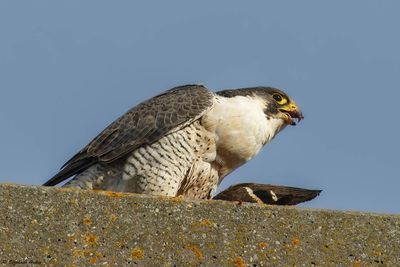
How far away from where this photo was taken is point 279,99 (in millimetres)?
8117

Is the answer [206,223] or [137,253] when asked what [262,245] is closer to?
[206,223]

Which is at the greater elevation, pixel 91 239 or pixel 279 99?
pixel 91 239

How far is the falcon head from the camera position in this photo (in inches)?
313

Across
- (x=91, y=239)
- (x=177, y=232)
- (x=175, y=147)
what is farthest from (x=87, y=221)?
(x=175, y=147)

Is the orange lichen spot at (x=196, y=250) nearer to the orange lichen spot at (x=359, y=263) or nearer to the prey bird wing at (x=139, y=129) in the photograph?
the orange lichen spot at (x=359, y=263)

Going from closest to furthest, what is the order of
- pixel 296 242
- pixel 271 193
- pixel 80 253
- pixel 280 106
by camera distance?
pixel 80 253, pixel 296 242, pixel 271 193, pixel 280 106

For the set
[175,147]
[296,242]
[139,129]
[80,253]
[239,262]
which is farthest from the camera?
[139,129]

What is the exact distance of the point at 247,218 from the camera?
412 centimetres

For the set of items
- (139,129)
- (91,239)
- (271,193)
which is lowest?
(271,193)

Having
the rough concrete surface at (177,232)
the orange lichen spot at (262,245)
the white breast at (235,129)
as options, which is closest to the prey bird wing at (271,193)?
the white breast at (235,129)

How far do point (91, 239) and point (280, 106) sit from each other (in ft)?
14.4

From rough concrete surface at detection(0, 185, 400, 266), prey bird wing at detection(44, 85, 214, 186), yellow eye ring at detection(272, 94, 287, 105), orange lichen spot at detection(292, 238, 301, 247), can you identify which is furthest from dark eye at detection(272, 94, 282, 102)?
orange lichen spot at detection(292, 238, 301, 247)

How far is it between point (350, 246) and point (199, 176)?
10.6ft

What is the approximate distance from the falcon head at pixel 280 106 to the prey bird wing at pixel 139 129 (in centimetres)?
67
